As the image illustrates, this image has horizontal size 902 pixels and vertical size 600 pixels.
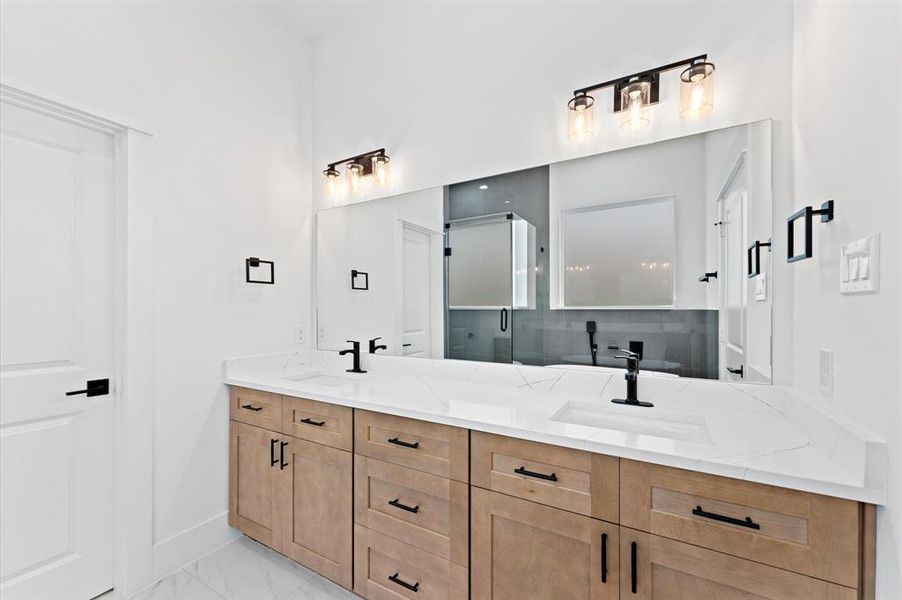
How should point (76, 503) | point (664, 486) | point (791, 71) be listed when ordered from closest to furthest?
point (664, 486)
point (791, 71)
point (76, 503)

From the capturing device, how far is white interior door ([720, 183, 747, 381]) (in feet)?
5.04

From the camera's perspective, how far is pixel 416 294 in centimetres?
234

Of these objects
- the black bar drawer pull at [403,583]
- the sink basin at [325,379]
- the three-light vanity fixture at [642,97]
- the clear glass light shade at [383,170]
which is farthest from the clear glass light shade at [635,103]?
the black bar drawer pull at [403,583]

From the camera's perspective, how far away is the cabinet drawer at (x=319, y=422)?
69.8 inches

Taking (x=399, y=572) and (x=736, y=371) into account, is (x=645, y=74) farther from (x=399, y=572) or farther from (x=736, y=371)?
(x=399, y=572)

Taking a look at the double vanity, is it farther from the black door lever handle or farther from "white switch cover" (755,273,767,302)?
the black door lever handle

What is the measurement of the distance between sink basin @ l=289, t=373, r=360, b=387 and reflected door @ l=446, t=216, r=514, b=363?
586 mm

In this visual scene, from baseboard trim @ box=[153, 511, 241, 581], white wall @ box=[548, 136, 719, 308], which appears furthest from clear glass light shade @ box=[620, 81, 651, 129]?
baseboard trim @ box=[153, 511, 241, 581]

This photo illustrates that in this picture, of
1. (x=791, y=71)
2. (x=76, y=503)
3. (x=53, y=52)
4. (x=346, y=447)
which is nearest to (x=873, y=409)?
(x=791, y=71)

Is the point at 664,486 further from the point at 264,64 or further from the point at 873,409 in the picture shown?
the point at 264,64

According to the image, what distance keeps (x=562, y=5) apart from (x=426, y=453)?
79.4 inches

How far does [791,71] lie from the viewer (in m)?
1.44

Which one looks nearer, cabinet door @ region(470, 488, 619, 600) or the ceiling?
cabinet door @ region(470, 488, 619, 600)

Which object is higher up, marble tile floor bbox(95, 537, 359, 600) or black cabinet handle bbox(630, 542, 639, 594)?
black cabinet handle bbox(630, 542, 639, 594)
